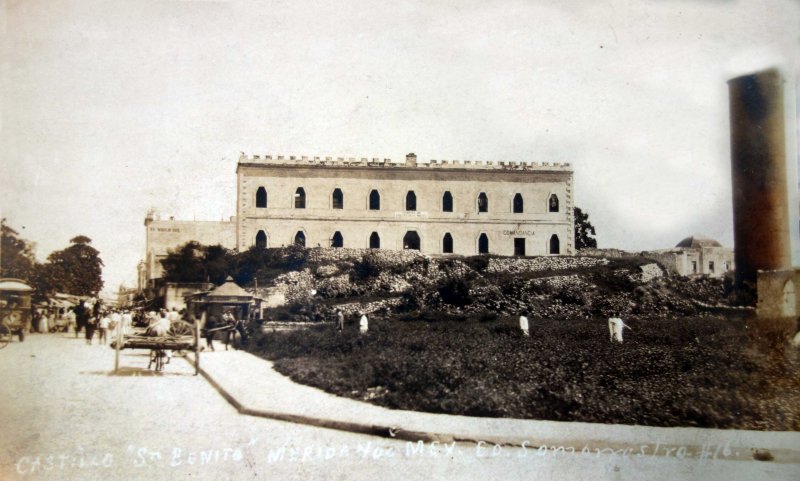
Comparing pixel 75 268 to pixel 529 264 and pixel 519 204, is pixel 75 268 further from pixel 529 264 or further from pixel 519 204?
pixel 519 204

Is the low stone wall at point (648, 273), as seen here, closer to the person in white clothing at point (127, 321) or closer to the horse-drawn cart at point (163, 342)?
the horse-drawn cart at point (163, 342)

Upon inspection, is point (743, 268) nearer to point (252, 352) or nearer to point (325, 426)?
point (325, 426)

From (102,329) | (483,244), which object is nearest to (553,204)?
(483,244)

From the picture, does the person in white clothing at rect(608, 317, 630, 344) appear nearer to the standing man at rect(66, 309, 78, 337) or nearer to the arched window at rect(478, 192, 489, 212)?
the arched window at rect(478, 192, 489, 212)

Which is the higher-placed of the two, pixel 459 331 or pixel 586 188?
pixel 586 188

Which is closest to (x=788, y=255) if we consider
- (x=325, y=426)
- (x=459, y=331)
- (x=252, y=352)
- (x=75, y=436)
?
(x=459, y=331)

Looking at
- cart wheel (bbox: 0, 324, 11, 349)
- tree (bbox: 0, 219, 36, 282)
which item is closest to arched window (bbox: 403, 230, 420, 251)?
tree (bbox: 0, 219, 36, 282)

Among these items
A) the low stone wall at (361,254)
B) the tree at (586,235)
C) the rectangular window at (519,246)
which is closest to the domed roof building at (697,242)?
the tree at (586,235)
